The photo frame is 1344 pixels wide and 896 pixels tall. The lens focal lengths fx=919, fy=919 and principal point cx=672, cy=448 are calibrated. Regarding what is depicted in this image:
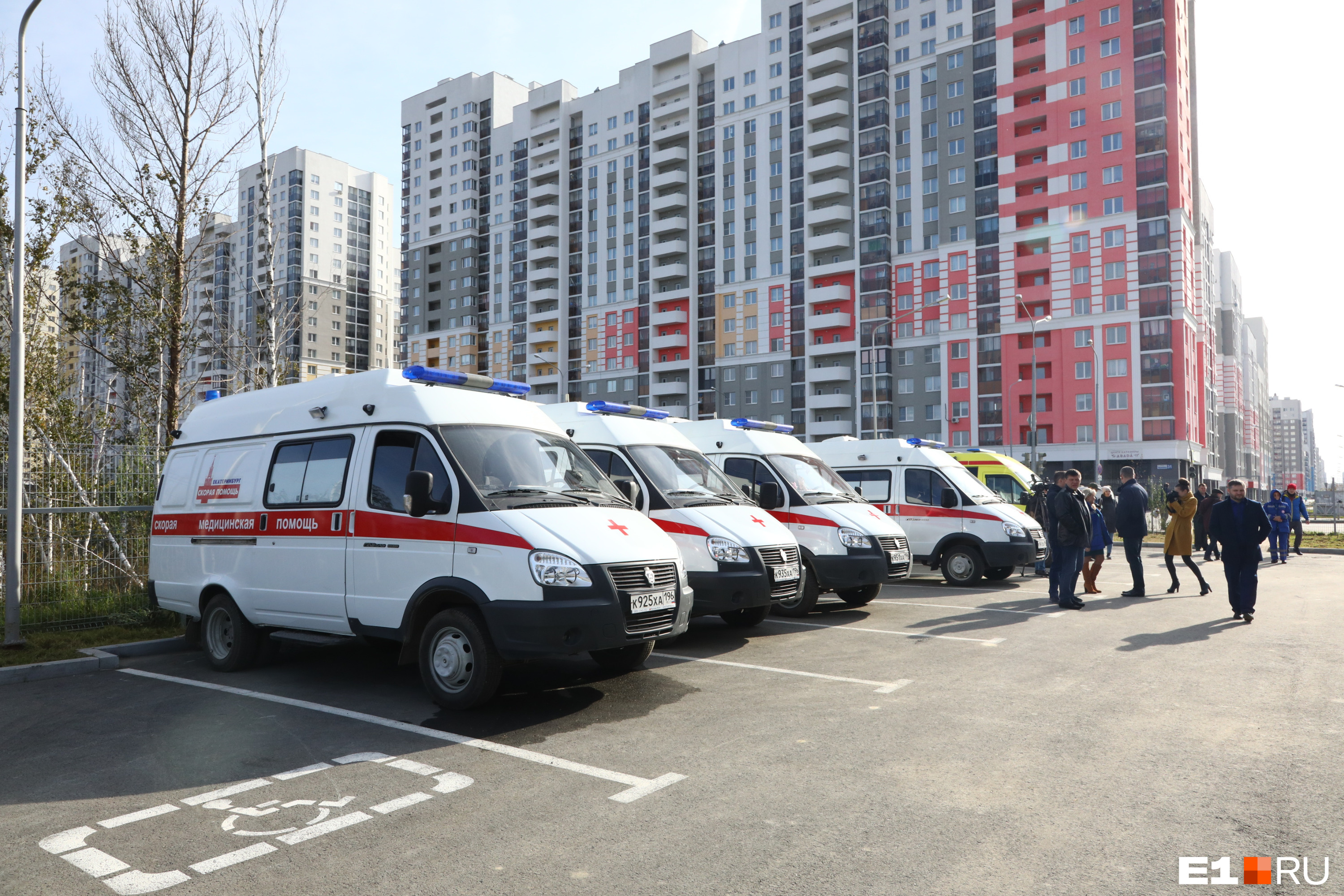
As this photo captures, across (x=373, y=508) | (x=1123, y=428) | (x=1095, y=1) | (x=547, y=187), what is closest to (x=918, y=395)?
(x=1123, y=428)

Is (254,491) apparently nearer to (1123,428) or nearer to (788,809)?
(788,809)

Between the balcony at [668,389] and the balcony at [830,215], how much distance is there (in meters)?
16.5

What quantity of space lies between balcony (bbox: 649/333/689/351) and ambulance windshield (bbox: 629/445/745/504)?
65.9 m

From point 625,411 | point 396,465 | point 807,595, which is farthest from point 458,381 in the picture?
point 807,595

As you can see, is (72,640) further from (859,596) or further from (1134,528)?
(1134,528)

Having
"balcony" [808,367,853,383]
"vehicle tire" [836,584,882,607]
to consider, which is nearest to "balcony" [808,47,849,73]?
"balcony" [808,367,853,383]

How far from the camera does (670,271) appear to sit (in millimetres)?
76250

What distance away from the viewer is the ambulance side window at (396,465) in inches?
265

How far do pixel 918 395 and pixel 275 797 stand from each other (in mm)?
63264

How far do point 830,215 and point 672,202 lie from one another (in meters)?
15.2

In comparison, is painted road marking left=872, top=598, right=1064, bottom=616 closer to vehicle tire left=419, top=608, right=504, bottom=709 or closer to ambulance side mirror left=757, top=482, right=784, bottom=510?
ambulance side mirror left=757, top=482, right=784, bottom=510

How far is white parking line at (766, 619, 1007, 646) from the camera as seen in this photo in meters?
9.24

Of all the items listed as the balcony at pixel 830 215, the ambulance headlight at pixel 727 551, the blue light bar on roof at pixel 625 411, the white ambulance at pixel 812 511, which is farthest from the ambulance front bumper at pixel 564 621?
the balcony at pixel 830 215

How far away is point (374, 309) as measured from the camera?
11856 cm
